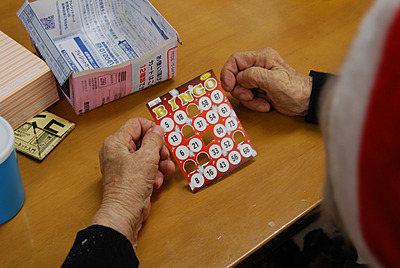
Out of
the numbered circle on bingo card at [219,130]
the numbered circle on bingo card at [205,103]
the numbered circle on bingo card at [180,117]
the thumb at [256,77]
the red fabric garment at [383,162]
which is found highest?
the red fabric garment at [383,162]

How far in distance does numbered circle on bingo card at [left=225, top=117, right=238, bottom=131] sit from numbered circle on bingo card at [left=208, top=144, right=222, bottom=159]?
5 centimetres

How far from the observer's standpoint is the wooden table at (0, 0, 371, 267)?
787 mm

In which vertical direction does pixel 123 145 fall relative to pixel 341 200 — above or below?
below

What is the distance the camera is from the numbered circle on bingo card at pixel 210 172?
2.91 ft

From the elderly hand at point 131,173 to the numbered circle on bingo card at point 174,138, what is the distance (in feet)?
0.07

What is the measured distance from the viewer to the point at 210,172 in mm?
892

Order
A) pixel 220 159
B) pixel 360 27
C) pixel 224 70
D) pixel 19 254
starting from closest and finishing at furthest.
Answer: pixel 360 27, pixel 19 254, pixel 220 159, pixel 224 70

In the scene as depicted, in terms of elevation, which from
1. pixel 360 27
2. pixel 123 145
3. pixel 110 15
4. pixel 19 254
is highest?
pixel 360 27

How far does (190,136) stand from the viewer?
950mm

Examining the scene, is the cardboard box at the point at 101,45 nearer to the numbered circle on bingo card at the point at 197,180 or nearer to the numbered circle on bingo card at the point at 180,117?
the numbered circle on bingo card at the point at 180,117

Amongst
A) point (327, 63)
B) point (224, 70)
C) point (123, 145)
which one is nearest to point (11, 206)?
point (123, 145)

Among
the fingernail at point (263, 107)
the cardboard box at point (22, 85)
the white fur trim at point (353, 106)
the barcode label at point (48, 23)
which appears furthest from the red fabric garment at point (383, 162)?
the barcode label at point (48, 23)

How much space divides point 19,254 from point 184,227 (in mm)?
314

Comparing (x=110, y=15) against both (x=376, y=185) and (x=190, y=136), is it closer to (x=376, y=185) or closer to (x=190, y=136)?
(x=190, y=136)
